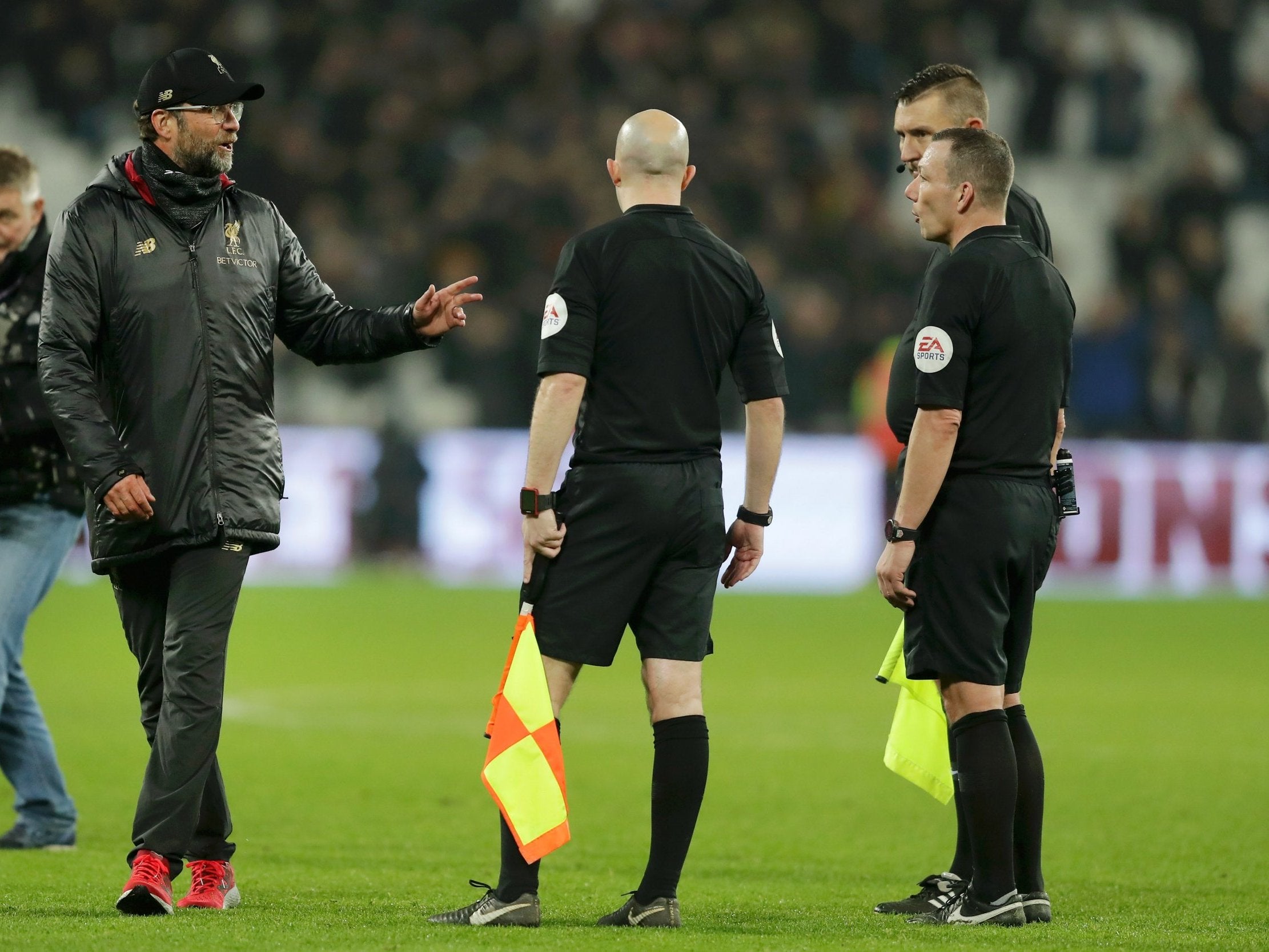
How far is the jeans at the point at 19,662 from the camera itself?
5.91 metres

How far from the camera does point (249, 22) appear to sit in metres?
20.5

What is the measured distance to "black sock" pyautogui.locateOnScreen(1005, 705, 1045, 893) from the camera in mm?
5016

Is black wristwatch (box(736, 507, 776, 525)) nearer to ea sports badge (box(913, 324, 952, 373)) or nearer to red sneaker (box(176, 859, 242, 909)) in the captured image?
ea sports badge (box(913, 324, 952, 373))

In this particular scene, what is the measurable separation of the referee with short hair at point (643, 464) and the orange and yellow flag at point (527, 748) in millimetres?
86

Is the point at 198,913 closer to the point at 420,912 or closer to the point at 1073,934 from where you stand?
the point at 420,912

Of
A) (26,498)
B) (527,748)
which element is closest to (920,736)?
(527,748)

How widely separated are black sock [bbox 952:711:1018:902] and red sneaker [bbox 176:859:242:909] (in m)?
1.90

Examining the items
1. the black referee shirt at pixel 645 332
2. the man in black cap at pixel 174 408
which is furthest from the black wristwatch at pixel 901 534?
the man in black cap at pixel 174 408

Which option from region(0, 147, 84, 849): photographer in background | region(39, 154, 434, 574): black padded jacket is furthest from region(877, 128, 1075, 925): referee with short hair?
region(0, 147, 84, 849): photographer in background

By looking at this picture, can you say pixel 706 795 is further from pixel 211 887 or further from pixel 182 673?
pixel 182 673

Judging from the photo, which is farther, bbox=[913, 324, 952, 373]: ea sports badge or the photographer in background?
the photographer in background

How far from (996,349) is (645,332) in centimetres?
88

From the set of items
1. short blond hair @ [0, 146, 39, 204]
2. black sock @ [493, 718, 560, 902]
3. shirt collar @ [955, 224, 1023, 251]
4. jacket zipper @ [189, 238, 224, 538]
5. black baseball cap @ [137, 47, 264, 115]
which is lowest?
black sock @ [493, 718, 560, 902]

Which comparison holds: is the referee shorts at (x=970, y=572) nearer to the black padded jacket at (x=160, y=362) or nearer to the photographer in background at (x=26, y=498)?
the black padded jacket at (x=160, y=362)
